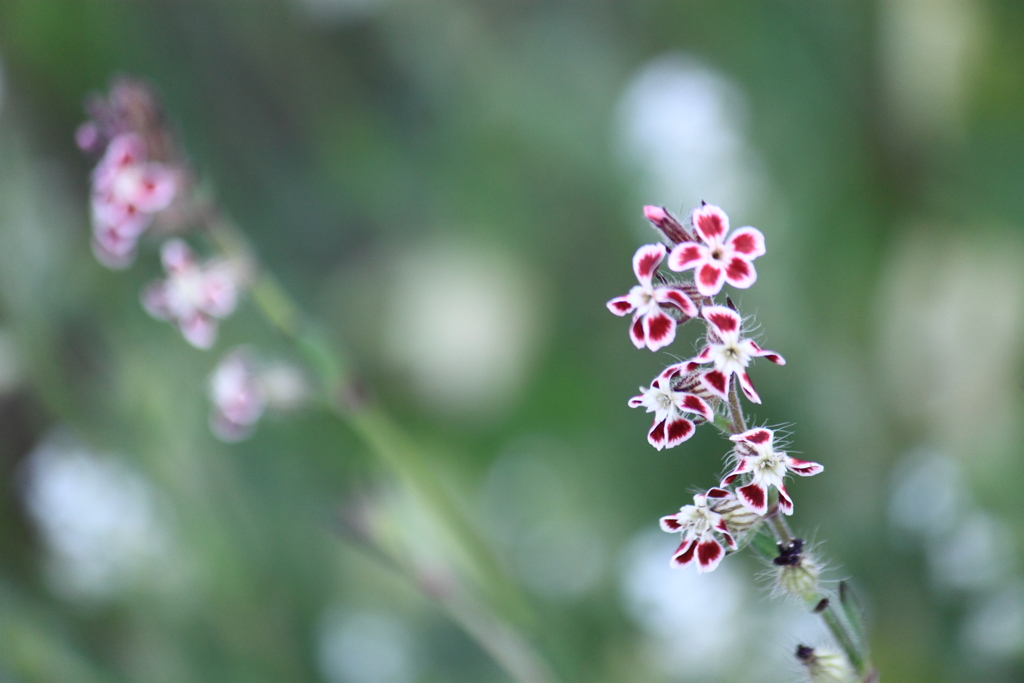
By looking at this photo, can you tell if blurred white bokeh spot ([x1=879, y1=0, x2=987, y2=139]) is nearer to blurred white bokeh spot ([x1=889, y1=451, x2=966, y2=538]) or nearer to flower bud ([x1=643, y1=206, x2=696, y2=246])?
blurred white bokeh spot ([x1=889, y1=451, x2=966, y2=538])

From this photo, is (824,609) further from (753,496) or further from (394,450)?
(394,450)

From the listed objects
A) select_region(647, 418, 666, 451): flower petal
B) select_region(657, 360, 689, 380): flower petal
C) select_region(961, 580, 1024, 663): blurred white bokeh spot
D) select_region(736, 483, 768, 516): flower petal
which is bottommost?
select_region(736, 483, 768, 516): flower petal

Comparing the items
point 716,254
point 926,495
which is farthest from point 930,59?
point 716,254

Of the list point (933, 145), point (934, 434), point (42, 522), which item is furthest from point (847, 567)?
point (42, 522)

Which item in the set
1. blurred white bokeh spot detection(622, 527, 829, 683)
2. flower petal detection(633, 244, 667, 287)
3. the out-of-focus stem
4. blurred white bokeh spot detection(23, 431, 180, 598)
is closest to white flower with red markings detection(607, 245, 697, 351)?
flower petal detection(633, 244, 667, 287)

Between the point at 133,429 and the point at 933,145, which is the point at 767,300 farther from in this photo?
the point at 133,429

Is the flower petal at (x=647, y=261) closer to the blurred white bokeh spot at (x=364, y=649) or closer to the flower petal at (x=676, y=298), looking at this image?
the flower petal at (x=676, y=298)

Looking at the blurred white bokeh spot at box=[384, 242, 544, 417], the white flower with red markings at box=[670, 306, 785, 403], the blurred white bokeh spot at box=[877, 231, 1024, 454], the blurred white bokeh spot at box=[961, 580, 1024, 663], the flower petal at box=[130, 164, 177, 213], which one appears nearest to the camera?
the white flower with red markings at box=[670, 306, 785, 403]
